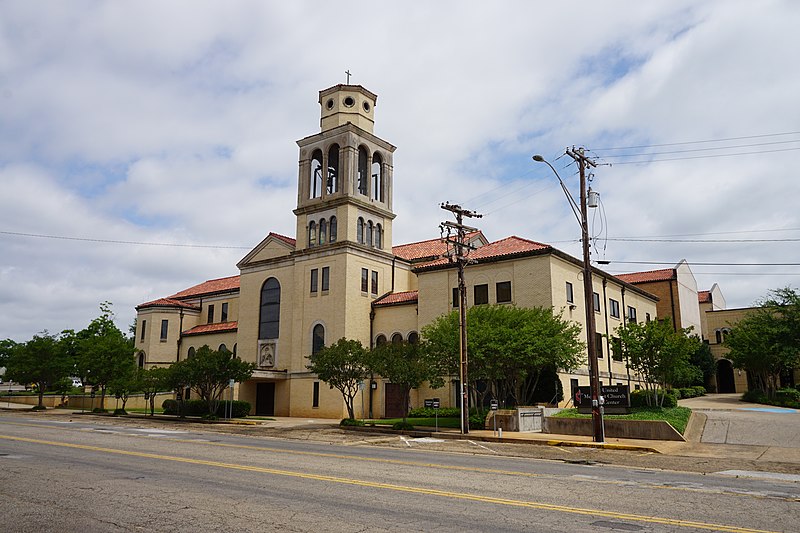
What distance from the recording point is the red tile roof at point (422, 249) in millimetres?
49272

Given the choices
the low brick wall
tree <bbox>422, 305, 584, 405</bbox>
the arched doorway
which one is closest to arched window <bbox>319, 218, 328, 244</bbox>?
tree <bbox>422, 305, 584, 405</bbox>

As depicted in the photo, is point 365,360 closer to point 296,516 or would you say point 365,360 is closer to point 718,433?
point 718,433

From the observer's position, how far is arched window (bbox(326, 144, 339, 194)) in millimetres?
48750

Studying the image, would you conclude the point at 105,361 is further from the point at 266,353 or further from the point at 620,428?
the point at 620,428

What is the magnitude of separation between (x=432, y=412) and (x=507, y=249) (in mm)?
10751

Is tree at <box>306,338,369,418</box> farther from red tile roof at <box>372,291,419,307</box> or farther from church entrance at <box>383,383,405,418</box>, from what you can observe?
red tile roof at <box>372,291,419,307</box>

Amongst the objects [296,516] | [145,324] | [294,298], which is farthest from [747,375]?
[296,516]

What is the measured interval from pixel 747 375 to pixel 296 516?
58.1m

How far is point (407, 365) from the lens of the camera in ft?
102

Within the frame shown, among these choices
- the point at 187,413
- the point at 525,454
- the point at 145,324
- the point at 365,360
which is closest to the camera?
the point at 525,454

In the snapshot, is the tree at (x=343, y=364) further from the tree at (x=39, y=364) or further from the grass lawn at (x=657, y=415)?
the tree at (x=39, y=364)

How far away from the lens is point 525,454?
818 inches

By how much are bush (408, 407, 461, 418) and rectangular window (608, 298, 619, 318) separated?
14.1 meters

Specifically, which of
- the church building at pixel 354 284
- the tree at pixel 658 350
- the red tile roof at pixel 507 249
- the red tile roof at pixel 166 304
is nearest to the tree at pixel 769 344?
the church building at pixel 354 284
